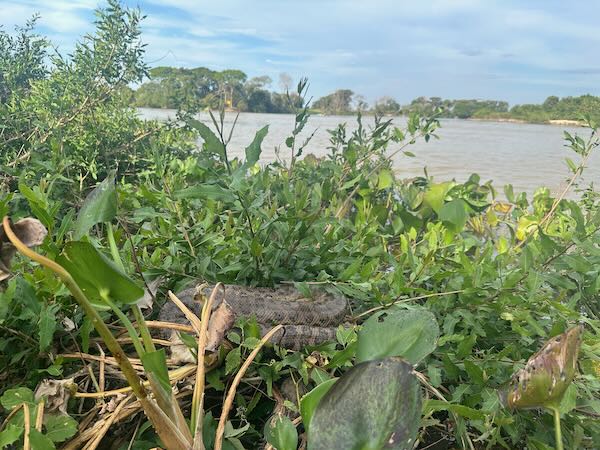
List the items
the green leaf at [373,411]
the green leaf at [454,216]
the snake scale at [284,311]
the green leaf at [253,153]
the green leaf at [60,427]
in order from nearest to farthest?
the green leaf at [373,411] → the green leaf at [60,427] → the snake scale at [284,311] → the green leaf at [253,153] → the green leaf at [454,216]

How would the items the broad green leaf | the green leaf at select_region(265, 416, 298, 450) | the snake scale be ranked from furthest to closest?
1. the broad green leaf
2. the snake scale
3. the green leaf at select_region(265, 416, 298, 450)

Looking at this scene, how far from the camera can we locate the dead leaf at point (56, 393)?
861mm

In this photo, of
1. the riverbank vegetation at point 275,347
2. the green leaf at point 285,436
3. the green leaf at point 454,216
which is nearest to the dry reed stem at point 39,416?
the riverbank vegetation at point 275,347

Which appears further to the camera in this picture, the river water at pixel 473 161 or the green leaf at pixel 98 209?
the river water at pixel 473 161

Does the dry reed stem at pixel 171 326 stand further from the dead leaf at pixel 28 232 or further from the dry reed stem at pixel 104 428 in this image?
the dead leaf at pixel 28 232

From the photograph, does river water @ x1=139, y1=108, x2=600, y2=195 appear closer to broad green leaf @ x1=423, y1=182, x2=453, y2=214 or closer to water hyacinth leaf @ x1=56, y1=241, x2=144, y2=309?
broad green leaf @ x1=423, y1=182, x2=453, y2=214

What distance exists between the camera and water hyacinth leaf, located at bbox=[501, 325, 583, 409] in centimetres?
73

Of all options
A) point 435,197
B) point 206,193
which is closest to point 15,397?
point 206,193

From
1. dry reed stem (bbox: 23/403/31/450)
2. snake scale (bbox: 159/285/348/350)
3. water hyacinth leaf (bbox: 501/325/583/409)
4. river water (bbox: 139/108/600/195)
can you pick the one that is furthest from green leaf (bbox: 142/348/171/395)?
river water (bbox: 139/108/600/195)

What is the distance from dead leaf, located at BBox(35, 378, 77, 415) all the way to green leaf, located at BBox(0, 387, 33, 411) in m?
0.02

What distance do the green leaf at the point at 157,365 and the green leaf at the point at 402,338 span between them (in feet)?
0.89

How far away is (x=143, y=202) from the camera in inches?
73.1

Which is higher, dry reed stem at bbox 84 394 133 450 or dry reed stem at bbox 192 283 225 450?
Result: dry reed stem at bbox 192 283 225 450

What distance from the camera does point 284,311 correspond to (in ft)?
3.70
